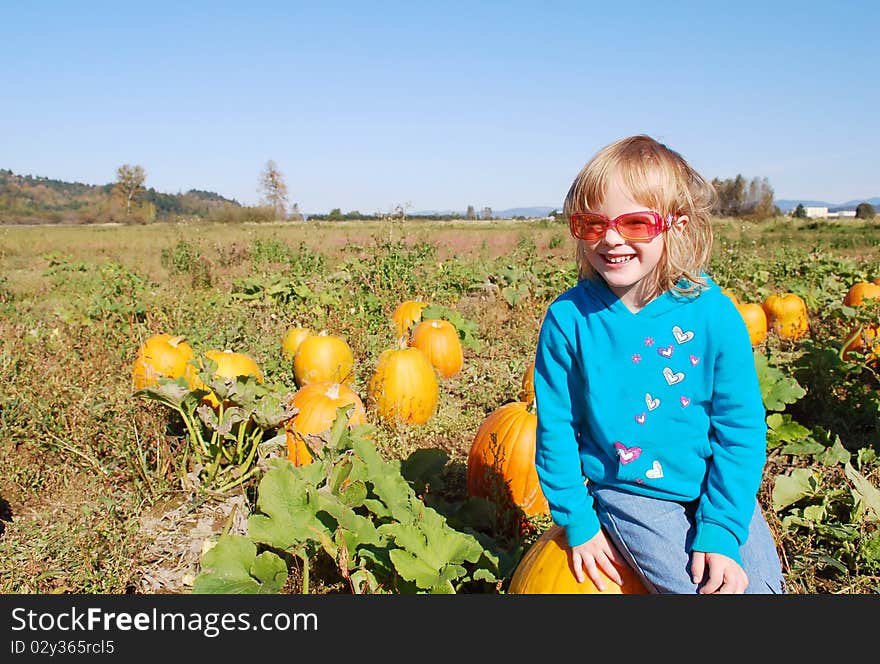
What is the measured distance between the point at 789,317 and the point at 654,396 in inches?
231

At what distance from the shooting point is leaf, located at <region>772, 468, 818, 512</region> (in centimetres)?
306

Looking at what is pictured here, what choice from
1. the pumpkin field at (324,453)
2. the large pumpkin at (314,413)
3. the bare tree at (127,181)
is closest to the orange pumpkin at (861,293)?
the pumpkin field at (324,453)

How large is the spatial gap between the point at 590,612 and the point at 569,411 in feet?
1.94

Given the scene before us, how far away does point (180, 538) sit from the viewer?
3.11m

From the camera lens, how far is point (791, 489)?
10.1 feet

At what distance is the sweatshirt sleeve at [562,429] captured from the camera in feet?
6.52

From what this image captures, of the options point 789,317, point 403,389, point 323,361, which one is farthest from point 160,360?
point 789,317

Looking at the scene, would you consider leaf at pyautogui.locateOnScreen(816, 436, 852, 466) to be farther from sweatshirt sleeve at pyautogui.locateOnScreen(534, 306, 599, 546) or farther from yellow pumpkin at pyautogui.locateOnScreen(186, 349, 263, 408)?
yellow pumpkin at pyautogui.locateOnScreen(186, 349, 263, 408)

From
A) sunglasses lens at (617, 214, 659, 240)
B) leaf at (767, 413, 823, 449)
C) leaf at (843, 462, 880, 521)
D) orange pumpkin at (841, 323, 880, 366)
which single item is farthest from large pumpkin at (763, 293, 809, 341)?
sunglasses lens at (617, 214, 659, 240)

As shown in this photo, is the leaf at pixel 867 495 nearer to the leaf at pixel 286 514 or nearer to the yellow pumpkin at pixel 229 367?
the leaf at pixel 286 514

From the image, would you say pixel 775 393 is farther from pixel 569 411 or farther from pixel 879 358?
pixel 569 411

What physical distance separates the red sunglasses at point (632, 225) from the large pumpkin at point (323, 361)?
10.8ft

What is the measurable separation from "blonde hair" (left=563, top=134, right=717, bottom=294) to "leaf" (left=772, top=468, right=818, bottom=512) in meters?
1.62

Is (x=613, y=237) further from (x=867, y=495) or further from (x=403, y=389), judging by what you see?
(x=403, y=389)
